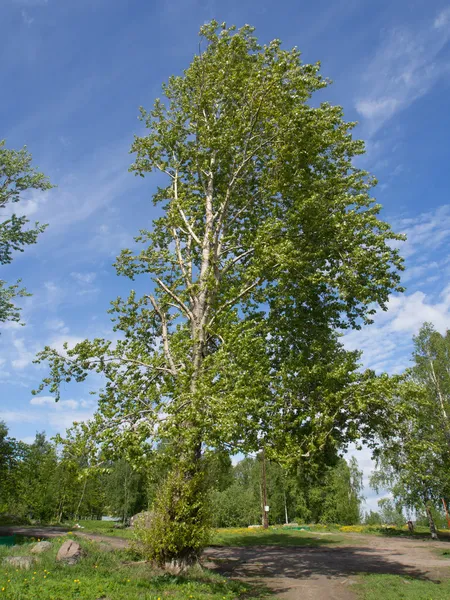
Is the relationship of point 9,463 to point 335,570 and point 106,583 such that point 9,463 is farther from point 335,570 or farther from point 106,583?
point 335,570

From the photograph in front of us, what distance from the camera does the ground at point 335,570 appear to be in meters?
11.9

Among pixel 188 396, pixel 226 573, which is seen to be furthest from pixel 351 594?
pixel 188 396

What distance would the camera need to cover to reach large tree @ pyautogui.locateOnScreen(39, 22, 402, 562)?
12.3m

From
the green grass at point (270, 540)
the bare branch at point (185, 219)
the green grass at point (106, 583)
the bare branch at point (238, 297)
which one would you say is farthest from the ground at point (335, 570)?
the bare branch at point (185, 219)

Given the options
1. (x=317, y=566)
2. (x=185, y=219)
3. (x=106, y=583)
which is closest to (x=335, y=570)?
(x=317, y=566)

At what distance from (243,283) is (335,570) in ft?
39.0

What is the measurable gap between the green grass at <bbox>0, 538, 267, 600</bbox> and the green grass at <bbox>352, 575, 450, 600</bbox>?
3221mm

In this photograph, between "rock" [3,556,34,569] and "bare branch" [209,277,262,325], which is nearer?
"rock" [3,556,34,569]

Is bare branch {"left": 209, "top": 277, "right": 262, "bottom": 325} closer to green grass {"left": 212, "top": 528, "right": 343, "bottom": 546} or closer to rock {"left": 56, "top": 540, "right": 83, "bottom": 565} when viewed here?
rock {"left": 56, "top": 540, "right": 83, "bottom": 565}

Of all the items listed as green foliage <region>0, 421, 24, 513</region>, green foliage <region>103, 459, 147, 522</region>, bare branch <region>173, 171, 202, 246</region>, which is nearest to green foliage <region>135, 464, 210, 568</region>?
bare branch <region>173, 171, 202, 246</region>

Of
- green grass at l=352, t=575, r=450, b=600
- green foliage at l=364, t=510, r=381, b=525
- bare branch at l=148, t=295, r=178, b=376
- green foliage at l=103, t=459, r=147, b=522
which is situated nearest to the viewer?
green grass at l=352, t=575, r=450, b=600

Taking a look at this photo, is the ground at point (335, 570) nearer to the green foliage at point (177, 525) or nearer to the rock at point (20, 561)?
the green foliage at point (177, 525)

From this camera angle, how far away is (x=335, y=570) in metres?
15.7

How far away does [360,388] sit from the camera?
13578mm
